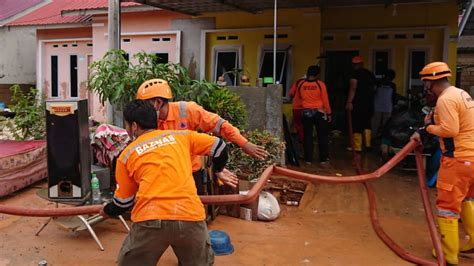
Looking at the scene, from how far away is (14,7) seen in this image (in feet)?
50.3

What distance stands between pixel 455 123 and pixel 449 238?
1114 millimetres

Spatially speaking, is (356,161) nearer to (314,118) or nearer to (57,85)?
(314,118)

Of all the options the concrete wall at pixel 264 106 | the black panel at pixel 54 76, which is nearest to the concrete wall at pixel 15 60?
the black panel at pixel 54 76

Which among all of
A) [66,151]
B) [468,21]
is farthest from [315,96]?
[66,151]

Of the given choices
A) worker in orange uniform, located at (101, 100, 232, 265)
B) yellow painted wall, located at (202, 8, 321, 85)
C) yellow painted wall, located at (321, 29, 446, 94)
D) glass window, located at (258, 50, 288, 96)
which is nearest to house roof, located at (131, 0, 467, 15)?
yellow painted wall, located at (202, 8, 321, 85)

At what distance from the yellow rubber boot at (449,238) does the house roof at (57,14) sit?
11.4m

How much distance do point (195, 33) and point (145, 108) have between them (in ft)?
30.4

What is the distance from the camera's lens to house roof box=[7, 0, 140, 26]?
14141mm

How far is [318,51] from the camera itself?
10.7m

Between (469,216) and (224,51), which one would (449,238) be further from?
(224,51)

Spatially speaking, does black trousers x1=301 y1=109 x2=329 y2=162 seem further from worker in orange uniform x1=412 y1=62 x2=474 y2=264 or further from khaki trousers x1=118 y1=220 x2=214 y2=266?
khaki trousers x1=118 y1=220 x2=214 y2=266

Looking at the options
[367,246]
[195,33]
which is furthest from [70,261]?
[195,33]

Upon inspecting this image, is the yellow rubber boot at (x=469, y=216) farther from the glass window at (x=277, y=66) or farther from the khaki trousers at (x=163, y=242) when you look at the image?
the glass window at (x=277, y=66)

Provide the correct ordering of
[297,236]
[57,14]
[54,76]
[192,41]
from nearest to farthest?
1. [297,236]
2. [192,41]
3. [54,76]
4. [57,14]
